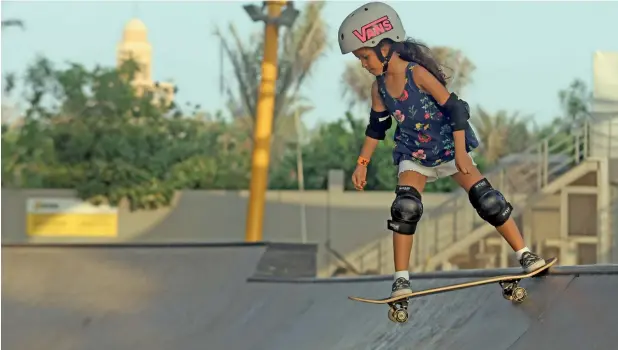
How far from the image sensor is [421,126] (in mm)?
5469

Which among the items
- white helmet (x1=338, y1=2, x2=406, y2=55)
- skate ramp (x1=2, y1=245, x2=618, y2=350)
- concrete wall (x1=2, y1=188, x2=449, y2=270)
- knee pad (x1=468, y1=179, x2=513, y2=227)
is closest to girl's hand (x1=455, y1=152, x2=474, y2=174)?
knee pad (x1=468, y1=179, x2=513, y2=227)

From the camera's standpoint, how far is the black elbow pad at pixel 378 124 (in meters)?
5.66

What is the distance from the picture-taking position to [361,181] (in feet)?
18.6

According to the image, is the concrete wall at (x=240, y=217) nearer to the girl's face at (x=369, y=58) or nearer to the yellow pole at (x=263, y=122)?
the yellow pole at (x=263, y=122)

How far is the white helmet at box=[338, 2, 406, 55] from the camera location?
17.5ft

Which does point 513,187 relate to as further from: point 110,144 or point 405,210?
point 405,210

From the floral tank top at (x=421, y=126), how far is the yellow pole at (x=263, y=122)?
29.9 feet

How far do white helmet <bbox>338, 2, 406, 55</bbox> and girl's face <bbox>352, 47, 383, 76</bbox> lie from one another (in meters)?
0.03

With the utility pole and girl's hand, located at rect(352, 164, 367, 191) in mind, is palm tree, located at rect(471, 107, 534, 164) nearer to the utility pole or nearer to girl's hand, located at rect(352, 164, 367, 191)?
the utility pole

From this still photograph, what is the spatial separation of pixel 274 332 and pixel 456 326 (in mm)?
2359

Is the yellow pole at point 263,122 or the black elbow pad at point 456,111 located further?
the yellow pole at point 263,122

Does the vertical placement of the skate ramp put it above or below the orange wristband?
below

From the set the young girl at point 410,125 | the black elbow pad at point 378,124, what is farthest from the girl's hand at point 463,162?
the black elbow pad at point 378,124

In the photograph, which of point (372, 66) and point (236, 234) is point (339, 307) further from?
point (236, 234)
